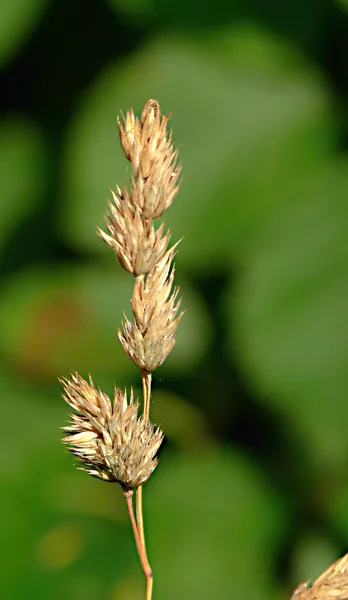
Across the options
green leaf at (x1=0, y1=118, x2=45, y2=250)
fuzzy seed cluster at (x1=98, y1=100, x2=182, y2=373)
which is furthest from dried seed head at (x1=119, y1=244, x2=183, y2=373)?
green leaf at (x1=0, y1=118, x2=45, y2=250)

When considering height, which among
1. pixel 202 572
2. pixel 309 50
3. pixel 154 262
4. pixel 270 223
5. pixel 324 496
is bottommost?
pixel 202 572

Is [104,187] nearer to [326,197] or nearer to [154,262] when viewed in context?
[326,197]

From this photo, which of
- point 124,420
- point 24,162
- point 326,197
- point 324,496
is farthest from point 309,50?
point 124,420

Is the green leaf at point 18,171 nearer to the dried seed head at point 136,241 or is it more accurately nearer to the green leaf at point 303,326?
the green leaf at point 303,326

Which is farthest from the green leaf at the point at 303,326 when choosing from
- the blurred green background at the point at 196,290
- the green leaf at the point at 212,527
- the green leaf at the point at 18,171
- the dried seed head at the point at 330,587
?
the dried seed head at the point at 330,587

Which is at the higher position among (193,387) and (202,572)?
(193,387)

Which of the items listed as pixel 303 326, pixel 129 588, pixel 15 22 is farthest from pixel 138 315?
pixel 15 22
